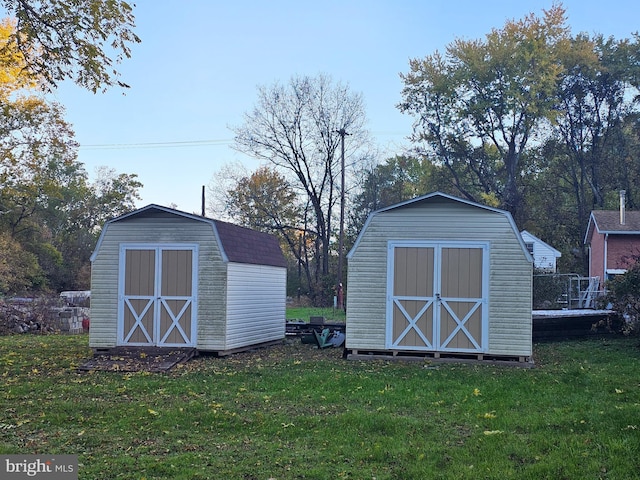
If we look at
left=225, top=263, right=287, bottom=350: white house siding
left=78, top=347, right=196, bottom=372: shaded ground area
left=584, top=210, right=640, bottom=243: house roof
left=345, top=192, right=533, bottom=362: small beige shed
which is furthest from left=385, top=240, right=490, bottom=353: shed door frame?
left=584, top=210, right=640, bottom=243: house roof

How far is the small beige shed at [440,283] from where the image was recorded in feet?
37.9

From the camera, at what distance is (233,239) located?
13.2m

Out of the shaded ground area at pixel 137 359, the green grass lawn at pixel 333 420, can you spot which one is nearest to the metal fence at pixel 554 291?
the green grass lawn at pixel 333 420

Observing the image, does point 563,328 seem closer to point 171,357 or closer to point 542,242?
point 171,357

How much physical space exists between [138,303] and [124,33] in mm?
5198

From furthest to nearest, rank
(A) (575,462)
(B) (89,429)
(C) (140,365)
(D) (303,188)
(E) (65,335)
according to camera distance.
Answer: (D) (303,188) → (E) (65,335) → (C) (140,365) → (B) (89,429) → (A) (575,462)

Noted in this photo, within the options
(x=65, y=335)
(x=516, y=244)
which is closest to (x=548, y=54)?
(x=516, y=244)

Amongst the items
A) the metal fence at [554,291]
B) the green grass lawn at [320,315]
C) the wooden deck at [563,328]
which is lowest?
the green grass lawn at [320,315]

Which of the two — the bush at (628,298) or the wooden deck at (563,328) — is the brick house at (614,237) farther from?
the bush at (628,298)

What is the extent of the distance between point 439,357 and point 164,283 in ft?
18.2

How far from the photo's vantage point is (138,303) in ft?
41.0

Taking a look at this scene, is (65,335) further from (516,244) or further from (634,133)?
(634,133)

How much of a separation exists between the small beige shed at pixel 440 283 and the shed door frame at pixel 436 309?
2 centimetres

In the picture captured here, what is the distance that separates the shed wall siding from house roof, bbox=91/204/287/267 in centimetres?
255
